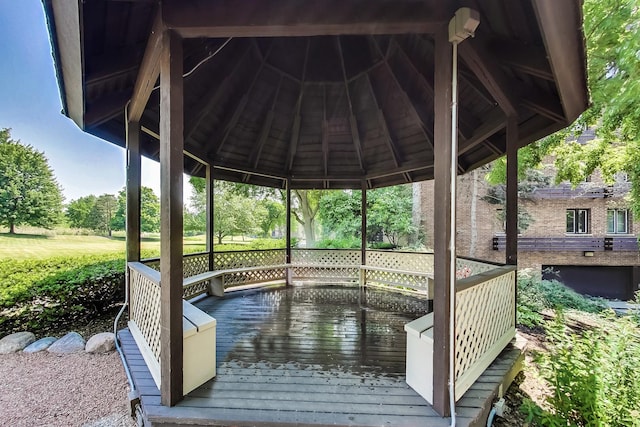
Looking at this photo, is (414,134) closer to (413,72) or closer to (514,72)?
(413,72)

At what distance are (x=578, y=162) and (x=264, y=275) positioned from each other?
380 inches

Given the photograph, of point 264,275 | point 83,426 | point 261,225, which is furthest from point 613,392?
point 261,225

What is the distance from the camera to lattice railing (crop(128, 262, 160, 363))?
2.74m

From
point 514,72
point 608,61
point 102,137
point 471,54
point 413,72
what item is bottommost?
point 102,137

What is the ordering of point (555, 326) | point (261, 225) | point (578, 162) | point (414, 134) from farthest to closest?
point (261, 225) < point (578, 162) < point (414, 134) < point (555, 326)

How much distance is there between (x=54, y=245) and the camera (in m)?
7.15

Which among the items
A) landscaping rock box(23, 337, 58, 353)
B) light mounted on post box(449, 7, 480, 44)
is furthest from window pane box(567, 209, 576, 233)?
landscaping rock box(23, 337, 58, 353)

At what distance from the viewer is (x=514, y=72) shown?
327 cm

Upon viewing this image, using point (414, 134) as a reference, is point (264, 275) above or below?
below

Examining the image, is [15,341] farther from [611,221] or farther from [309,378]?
[611,221]

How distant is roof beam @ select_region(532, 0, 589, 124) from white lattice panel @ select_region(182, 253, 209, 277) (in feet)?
20.4

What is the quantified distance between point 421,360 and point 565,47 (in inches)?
119

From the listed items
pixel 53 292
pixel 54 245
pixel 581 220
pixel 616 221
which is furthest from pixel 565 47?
pixel 616 221

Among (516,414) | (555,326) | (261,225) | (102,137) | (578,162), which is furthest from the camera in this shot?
(261,225)
